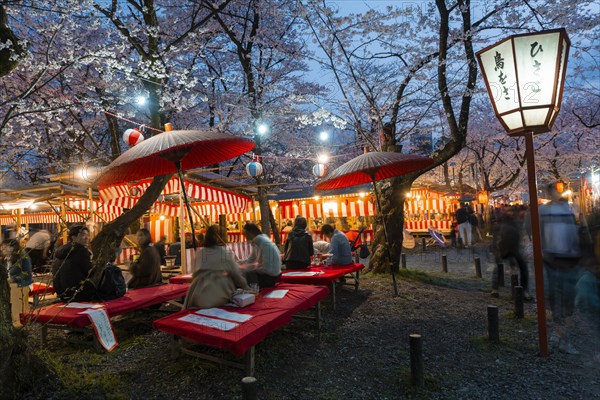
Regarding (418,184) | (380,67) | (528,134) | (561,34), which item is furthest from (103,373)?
(380,67)

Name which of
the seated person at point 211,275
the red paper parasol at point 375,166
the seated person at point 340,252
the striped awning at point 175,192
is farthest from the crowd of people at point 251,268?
the striped awning at point 175,192

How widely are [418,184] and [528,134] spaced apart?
1552 cm

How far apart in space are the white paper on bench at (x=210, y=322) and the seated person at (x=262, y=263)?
5.33ft

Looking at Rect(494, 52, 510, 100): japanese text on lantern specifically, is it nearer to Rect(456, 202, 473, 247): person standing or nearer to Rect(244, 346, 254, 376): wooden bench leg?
Rect(244, 346, 254, 376): wooden bench leg

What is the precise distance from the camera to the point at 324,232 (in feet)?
27.7

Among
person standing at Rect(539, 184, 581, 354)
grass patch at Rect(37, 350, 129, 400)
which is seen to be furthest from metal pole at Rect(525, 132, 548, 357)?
grass patch at Rect(37, 350, 129, 400)

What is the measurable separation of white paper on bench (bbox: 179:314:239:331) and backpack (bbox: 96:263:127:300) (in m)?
1.95

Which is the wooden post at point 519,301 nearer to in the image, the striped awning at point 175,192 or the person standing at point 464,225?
the striped awning at point 175,192

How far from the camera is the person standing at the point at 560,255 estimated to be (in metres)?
4.79

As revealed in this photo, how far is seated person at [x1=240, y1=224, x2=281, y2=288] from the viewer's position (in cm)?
567

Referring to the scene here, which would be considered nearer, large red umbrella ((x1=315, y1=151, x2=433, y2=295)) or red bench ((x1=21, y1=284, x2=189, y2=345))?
red bench ((x1=21, y1=284, x2=189, y2=345))

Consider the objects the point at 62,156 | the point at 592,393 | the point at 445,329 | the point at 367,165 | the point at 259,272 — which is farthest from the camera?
the point at 62,156

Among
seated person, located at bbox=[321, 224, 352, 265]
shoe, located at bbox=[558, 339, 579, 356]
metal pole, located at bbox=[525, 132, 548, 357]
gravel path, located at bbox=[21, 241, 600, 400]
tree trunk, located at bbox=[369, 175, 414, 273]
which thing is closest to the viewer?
gravel path, located at bbox=[21, 241, 600, 400]

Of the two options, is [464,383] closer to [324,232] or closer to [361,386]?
[361,386]
